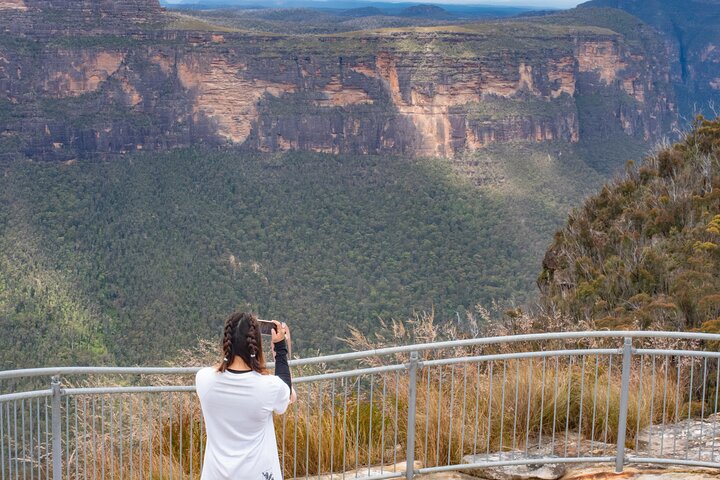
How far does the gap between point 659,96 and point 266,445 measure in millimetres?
69787

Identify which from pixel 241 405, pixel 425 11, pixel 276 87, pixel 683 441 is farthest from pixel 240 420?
pixel 425 11

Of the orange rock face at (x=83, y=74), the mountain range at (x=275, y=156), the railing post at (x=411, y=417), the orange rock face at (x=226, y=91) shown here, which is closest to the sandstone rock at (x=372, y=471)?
the railing post at (x=411, y=417)

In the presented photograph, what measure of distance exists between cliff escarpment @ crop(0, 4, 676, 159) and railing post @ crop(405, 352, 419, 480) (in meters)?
45.4

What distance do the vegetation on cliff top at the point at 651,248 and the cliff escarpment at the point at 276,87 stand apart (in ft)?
112

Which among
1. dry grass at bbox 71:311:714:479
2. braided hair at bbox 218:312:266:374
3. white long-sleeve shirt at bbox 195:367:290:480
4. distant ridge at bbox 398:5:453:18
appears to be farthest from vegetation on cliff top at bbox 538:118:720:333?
distant ridge at bbox 398:5:453:18

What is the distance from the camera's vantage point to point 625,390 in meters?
6.18

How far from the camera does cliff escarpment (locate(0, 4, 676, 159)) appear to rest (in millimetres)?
49812

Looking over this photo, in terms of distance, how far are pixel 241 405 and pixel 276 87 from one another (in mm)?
48092

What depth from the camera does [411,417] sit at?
6070 millimetres

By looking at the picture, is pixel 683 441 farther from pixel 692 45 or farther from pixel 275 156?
pixel 692 45

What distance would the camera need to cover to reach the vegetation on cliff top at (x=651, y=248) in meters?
10.2

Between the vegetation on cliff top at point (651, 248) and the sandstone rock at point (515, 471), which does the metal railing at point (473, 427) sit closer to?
the sandstone rock at point (515, 471)

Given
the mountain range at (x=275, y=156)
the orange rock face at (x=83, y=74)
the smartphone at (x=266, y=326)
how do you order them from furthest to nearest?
the orange rock face at (x=83, y=74) → the mountain range at (x=275, y=156) → the smartphone at (x=266, y=326)

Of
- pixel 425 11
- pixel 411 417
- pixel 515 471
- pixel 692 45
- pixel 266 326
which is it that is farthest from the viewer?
pixel 425 11
